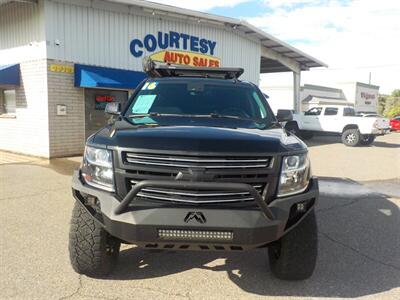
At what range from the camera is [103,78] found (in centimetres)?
1169

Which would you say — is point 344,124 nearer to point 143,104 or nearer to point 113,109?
point 143,104

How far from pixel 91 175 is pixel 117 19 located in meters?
10.2

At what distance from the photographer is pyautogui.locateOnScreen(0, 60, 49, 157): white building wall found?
11.2 meters

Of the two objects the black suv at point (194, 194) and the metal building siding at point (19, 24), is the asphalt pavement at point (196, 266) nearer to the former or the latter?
the black suv at point (194, 194)

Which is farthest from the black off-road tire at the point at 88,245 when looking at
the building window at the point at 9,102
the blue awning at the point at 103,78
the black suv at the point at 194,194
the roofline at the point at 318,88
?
the roofline at the point at 318,88

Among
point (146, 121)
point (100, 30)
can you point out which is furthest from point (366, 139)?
point (146, 121)

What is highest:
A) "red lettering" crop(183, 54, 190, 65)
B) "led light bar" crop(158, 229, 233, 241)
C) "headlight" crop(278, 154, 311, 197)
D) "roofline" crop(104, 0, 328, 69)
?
"roofline" crop(104, 0, 328, 69)

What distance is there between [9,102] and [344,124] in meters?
14.2

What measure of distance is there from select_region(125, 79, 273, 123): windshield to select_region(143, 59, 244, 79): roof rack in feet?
1.59

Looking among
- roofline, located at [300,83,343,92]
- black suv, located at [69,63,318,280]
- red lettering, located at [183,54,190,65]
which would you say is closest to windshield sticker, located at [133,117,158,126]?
black suv, located at [69,63,318,280]

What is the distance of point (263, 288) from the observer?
361 cm

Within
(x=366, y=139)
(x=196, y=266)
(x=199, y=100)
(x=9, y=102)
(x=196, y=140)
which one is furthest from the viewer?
(x=366, y=139)

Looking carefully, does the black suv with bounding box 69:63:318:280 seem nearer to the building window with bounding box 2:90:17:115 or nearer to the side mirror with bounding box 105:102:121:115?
the side mirror with bounding box 105:102:121:115

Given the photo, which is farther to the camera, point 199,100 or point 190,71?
point 190,71
